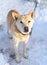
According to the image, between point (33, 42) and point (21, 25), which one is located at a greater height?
point (21, 25)

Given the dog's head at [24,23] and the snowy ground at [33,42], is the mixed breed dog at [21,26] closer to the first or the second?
the dog's head at [24,23]

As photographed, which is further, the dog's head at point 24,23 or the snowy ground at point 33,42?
the snowy ground at point 33,42

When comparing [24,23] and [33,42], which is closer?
[24,23]

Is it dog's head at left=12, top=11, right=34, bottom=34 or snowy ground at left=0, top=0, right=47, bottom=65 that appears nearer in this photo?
dog's head at left=12, top=11, right=34, bottom=34

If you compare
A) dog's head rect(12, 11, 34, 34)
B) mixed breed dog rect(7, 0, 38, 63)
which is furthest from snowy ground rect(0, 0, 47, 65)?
dog's head rect(12, 11, 34, 34)

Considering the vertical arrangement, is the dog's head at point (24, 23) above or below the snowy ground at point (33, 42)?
above

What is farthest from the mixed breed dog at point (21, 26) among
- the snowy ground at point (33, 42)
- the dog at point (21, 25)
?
the snowy ground at point (33, 42)

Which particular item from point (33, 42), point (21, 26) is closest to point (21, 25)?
point (21, 26)

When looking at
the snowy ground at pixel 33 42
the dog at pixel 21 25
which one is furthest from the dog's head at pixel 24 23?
the snowy ground at pixel 33 42

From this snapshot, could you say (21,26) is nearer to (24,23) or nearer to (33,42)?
(24,23)

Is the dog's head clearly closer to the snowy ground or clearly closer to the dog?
the dog

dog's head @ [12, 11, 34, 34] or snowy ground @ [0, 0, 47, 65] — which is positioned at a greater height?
dog's head @ [12, 11, 34, 34]

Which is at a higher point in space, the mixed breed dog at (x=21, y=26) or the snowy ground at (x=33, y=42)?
the mixed breed dog at (x=21, y=26)

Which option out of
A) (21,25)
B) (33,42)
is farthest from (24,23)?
(33,42)
